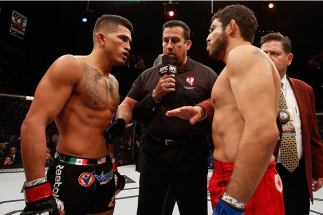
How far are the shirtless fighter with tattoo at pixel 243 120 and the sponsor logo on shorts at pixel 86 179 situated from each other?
0.66 m

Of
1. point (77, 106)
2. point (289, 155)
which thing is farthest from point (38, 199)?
point (289, 155)

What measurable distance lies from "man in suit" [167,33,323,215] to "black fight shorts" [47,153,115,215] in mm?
834

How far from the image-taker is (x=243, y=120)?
86 centimetres

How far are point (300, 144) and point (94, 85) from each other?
1.62 m

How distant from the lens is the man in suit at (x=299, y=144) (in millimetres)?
1540

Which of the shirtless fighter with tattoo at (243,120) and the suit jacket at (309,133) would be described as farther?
the suit jacket at (309,133)

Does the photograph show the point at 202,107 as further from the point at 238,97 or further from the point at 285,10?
the point at 285,10

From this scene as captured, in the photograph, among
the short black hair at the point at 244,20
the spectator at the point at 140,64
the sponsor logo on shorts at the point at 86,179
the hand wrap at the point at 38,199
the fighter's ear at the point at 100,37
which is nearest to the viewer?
the hand wrap at the point at 38,199

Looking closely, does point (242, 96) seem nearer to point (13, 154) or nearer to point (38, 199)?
point (38, 199)

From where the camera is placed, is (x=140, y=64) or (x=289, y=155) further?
(x=140, y=64)

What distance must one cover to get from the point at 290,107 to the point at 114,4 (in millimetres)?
8526

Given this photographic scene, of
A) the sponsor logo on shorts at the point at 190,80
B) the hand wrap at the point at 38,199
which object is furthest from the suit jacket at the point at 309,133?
the hand wrap at the point at 38,199

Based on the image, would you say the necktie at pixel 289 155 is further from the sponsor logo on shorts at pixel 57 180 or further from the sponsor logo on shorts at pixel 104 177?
the sponsor logo on shorts at pixel 57 180

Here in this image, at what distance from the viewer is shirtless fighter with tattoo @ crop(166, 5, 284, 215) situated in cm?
76
